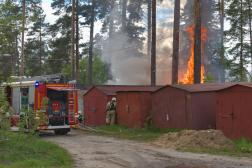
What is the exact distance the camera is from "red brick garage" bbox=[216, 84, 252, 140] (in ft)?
63.6

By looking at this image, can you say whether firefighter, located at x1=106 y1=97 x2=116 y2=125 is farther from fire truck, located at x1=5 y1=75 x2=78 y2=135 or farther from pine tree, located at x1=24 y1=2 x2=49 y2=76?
pine tree, located at x1=24 y1=2 x2=49 y2=76

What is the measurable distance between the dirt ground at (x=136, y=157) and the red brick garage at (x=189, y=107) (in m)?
3.43

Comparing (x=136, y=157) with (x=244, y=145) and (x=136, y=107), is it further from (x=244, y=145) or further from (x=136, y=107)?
(x=136, y=107)

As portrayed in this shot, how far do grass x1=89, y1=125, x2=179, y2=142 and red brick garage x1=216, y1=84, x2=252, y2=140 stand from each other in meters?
3.49

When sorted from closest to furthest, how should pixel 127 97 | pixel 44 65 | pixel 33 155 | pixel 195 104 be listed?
pixel 33 155, pixel 195 104, pixel 127 97, pixel 44 65

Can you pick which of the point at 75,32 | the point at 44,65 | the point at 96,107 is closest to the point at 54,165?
the point at 96,107

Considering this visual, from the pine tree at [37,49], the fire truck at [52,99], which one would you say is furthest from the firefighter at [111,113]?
the pine tree at [37,49]

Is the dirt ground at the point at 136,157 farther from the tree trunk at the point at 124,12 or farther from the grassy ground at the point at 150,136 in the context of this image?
the tree trunk at the point at 124,12

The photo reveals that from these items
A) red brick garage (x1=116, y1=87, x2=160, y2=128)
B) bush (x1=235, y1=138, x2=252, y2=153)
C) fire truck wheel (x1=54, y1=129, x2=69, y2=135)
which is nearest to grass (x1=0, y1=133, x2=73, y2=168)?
bush (x1=235, y1=138, x2=252, y2=153)

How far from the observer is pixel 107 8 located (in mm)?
62250

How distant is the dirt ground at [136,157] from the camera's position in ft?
48.4

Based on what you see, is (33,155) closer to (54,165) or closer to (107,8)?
(54,165)

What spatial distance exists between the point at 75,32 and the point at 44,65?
27.6 metres

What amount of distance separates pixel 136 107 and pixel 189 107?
4.59 metres
